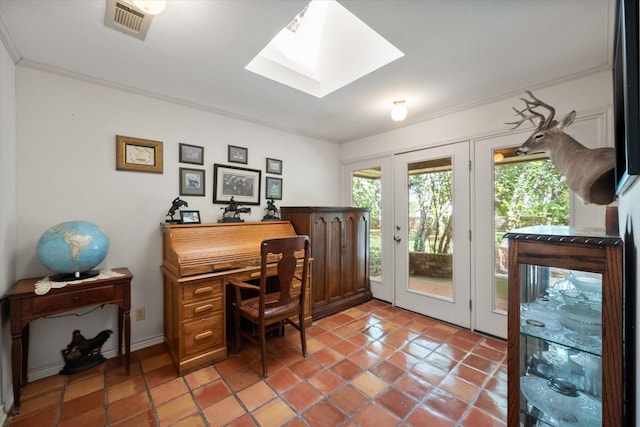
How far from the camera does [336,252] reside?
3.29 m

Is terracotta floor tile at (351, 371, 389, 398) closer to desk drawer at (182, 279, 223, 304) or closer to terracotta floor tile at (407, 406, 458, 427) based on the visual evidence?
terracotta floor tile at (407, 406, 458, 427)

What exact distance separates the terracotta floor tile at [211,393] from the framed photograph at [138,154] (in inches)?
76.5

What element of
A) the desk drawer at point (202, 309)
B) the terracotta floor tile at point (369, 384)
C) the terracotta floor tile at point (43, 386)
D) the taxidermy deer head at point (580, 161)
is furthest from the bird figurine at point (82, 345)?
the taxidermy deer head at point (580, 161)

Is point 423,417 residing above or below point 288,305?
below

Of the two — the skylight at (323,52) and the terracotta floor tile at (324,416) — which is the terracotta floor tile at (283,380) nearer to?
the terracotta floor tile at (324,416)

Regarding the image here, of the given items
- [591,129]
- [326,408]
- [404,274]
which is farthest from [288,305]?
[591,129]

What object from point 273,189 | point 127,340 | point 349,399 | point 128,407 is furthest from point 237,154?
point 349,399

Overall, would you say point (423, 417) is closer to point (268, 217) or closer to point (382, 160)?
point (268, 217)

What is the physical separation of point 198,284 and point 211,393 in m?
0.78

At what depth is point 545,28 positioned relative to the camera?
160cm

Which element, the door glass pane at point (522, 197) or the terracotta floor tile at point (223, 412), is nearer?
the terracotta floor tile at point (223, 412)

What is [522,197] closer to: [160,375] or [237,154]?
[237,154]

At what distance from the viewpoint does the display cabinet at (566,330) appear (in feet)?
3.10

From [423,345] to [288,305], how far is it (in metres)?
1.35
